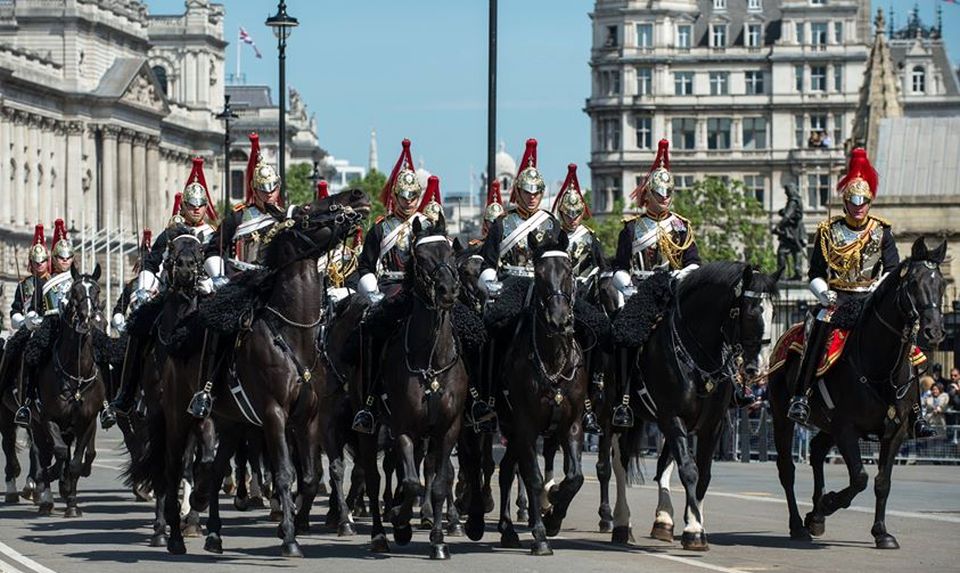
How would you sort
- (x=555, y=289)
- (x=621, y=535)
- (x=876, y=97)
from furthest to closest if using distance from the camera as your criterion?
(x=876, y=97), (x=621, y=535), (x=555, y=289)

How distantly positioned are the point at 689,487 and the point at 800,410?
197 centimetres

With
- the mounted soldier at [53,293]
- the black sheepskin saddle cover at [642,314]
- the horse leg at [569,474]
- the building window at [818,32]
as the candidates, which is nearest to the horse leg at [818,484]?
the black sheepskin saddle cover at [642,314]

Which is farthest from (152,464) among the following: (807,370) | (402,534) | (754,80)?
(754,80)

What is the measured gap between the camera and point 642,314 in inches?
898

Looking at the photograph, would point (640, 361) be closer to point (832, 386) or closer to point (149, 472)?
point (832, 386)

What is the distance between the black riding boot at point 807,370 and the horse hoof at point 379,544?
13.1 feet

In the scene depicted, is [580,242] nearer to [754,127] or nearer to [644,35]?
[644,35]

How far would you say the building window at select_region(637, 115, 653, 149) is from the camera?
545 ft

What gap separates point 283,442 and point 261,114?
17957 centimetres

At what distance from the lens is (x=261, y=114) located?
200 meters

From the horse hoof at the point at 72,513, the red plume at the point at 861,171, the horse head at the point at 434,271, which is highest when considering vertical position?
the red plume at the point at 861,171

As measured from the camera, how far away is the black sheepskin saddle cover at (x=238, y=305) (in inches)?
868

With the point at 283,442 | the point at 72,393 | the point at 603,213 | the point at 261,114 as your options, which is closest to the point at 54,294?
the point at 72,393

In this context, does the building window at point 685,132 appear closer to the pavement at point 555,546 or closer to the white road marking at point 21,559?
the pavement at point 555,546
